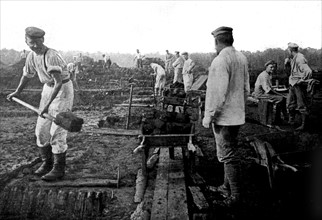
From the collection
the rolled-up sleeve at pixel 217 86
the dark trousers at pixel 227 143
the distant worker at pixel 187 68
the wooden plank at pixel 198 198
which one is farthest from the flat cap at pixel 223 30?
the distant worker at pixel 187 68

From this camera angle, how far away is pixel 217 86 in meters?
3.32

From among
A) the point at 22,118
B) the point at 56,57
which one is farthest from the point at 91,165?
the point at 22,118

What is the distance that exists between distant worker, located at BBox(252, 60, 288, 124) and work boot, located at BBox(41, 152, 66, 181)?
5509 millimetres

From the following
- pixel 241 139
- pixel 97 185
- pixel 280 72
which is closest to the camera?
pixel 97 185

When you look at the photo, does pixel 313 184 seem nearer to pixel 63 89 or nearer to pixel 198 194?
pixel 198 194

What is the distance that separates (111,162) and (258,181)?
2.51 metres

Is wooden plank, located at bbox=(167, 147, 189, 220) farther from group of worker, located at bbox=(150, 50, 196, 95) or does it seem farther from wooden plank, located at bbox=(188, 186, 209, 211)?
group of worker, located at bbox=(150, 50, 196, 95)

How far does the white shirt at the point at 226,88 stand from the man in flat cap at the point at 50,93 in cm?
208

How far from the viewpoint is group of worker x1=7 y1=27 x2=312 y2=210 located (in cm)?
336

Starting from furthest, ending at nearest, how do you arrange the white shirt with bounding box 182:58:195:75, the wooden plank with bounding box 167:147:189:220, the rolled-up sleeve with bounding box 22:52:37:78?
the white shirt with bounding box 182:58:195:75 → the rolled-up sleeve with bounding box 22:52:37:78 → the wooden plank with bounding box 167:147:189:220

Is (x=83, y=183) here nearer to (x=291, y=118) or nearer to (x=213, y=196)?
(x=213, y=196)

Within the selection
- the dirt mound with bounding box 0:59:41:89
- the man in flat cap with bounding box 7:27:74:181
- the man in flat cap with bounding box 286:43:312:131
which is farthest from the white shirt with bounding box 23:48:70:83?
the dirt mound with bounding box 0:59:41:89

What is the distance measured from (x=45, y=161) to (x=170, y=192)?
2.12m

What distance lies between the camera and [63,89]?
418 cm
